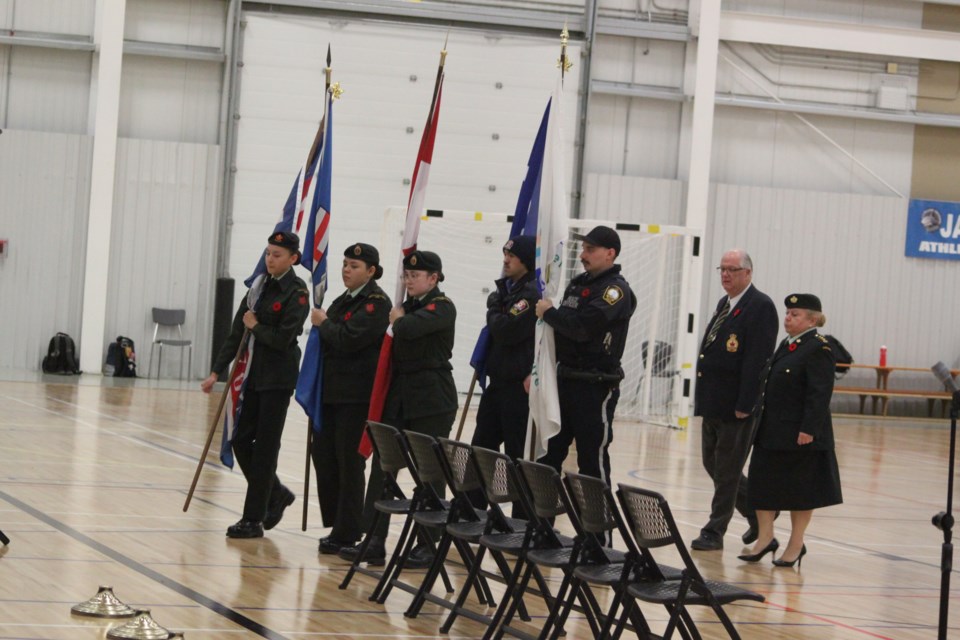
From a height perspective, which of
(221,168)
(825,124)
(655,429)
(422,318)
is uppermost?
(825,124)

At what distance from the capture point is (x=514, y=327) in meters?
7.22

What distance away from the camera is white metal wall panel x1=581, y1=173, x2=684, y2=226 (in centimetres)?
2094

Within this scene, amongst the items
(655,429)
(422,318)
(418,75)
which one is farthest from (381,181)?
(422,318)

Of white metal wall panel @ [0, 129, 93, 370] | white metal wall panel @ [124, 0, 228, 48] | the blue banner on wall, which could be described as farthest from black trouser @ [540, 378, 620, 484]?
the blue banner on wall

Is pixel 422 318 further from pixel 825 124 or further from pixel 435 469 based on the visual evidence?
pixel 825 124

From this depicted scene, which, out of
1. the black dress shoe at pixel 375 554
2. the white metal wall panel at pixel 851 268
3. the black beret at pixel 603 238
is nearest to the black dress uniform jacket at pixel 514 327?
the black beret at pixel 603 238

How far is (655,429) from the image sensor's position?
1758 centimetres

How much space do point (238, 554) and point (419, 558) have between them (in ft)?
3.20

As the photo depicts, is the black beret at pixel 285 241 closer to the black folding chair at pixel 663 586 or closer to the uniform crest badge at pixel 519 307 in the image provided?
the uniform crest badge at pixel 519 307

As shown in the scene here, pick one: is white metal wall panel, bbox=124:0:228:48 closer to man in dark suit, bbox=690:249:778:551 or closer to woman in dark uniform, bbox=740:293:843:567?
man in dark suit, bbox=690:249:778:551

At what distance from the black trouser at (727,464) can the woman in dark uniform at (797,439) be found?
0.55 ft

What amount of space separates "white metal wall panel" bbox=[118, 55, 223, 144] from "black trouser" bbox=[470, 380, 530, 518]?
1406 centimetres

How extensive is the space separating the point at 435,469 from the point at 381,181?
15.0 meters

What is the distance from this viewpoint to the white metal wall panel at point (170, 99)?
66.1 feet
